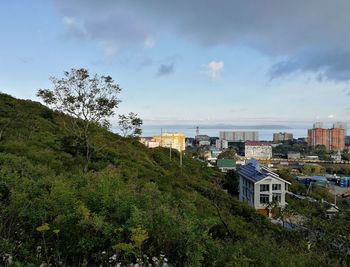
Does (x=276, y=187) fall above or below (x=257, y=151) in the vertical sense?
above

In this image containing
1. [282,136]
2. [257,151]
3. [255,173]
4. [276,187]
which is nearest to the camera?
[276,187]

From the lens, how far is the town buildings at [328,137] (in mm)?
130250

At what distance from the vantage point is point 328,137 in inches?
5197

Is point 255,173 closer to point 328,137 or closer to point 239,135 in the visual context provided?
point 328,137

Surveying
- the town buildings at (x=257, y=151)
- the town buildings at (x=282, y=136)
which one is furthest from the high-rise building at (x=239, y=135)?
the town buildings at (x=257, y=151)

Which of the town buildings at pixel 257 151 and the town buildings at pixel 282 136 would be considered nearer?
the town buildings at pixel 257 151

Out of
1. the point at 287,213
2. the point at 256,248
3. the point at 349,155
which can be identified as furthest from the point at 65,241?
the point at 349,155

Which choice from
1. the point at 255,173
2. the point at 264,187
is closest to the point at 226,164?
the point at 255,173

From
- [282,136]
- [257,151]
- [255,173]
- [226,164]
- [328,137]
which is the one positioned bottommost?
[257,151]

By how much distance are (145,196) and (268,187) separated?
71.4ft

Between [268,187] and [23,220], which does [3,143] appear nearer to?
[23,220]

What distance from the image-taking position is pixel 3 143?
10250 millimetres

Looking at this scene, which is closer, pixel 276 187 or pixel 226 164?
pixel 276 187

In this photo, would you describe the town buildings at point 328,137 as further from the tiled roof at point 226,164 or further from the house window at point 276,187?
the house window at point 276,187
